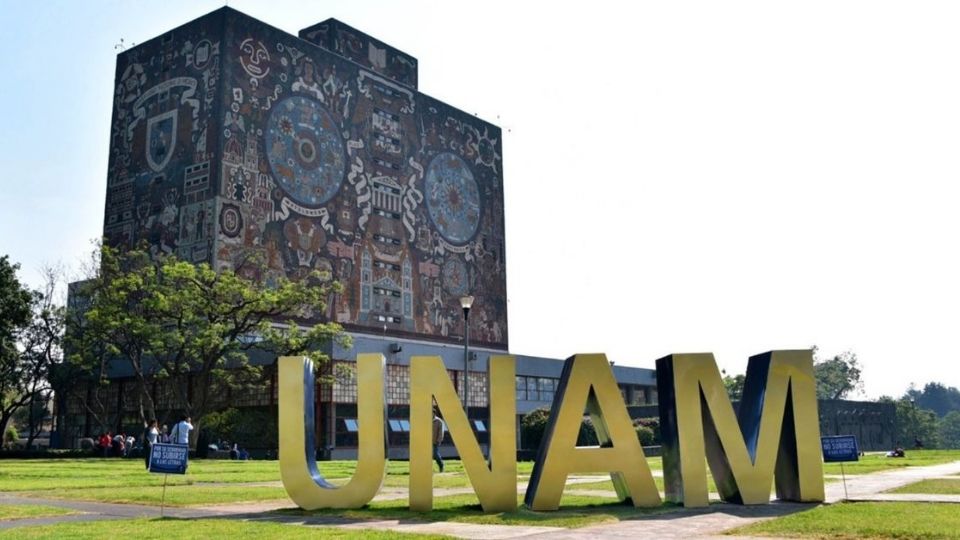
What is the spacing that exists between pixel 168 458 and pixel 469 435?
198 inches

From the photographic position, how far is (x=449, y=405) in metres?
14.3

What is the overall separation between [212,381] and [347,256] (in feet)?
60.5

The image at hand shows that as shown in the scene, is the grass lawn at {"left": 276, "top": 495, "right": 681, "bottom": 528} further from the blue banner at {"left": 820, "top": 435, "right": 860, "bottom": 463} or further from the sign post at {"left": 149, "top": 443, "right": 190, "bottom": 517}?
the blue banner at {"left": 820, "top": 435, "right": 860, "bottom": 463}

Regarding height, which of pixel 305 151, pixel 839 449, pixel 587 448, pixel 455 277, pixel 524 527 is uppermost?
pixel 305 151

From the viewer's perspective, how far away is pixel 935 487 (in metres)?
17.8

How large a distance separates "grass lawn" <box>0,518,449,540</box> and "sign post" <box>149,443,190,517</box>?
5.97 ft

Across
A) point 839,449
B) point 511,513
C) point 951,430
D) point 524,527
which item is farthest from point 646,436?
point 951,430

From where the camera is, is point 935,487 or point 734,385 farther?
point 734,385

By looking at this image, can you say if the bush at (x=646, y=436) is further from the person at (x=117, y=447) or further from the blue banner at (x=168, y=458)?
the blue banner at (x=168, y=458)

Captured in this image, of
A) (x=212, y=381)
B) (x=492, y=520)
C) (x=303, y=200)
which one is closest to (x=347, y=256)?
(x=303, y=200)

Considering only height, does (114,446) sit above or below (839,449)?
above

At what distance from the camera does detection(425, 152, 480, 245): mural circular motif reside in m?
78.7

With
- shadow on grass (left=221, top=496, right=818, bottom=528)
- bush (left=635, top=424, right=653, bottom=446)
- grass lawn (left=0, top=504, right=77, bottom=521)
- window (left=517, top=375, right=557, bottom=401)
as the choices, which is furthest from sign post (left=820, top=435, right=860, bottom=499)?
window (left=517, top=375, right=557, bottom=401)

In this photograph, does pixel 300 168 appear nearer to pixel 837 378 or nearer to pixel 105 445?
pixel 105 445
